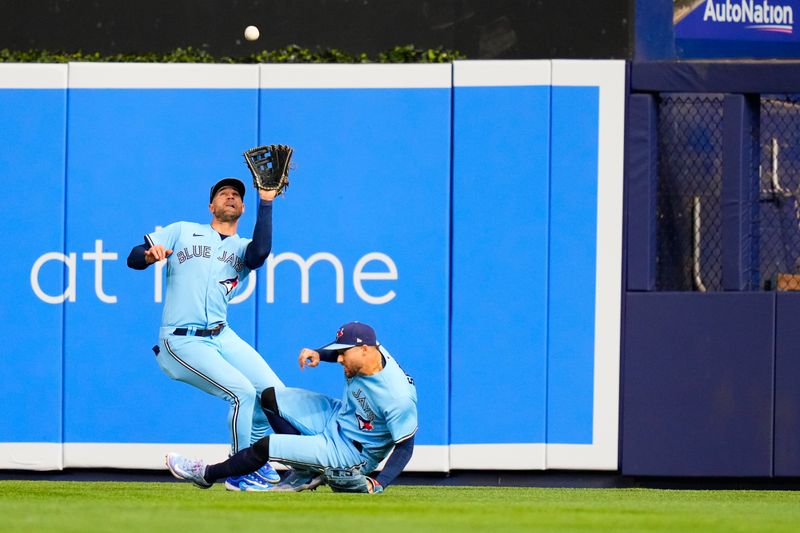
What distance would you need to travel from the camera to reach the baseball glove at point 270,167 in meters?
7.07

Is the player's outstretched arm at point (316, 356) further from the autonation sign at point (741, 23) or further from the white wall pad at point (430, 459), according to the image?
the autonation sign at point (741, 23)

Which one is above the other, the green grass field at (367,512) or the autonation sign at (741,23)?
the autonation sign at (741,23)

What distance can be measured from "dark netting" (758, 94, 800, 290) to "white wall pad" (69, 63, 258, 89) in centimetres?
351

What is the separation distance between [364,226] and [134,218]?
1.55m

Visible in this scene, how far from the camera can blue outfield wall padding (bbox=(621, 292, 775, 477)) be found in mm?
8562

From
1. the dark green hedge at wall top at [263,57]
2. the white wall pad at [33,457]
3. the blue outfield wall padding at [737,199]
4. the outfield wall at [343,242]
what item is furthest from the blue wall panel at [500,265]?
the white wall pad at [33,457]

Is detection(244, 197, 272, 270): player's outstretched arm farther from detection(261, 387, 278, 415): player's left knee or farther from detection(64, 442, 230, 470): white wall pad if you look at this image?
detection(64, 442, 230, 470): white wall pad

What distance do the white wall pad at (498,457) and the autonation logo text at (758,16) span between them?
3442 millimetres

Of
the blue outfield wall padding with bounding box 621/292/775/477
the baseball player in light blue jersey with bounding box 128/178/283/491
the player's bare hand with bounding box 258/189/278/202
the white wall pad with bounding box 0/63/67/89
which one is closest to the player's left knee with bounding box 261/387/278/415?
the baseball player in light blue jersey with bounding box 128/178/283/491

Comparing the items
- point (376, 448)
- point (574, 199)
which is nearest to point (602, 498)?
point (376, 448)

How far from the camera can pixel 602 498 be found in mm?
7340

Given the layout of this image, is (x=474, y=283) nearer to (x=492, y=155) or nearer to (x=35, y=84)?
(x=492, y=155)

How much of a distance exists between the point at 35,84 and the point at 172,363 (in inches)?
107

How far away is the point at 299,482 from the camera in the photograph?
696 cm
